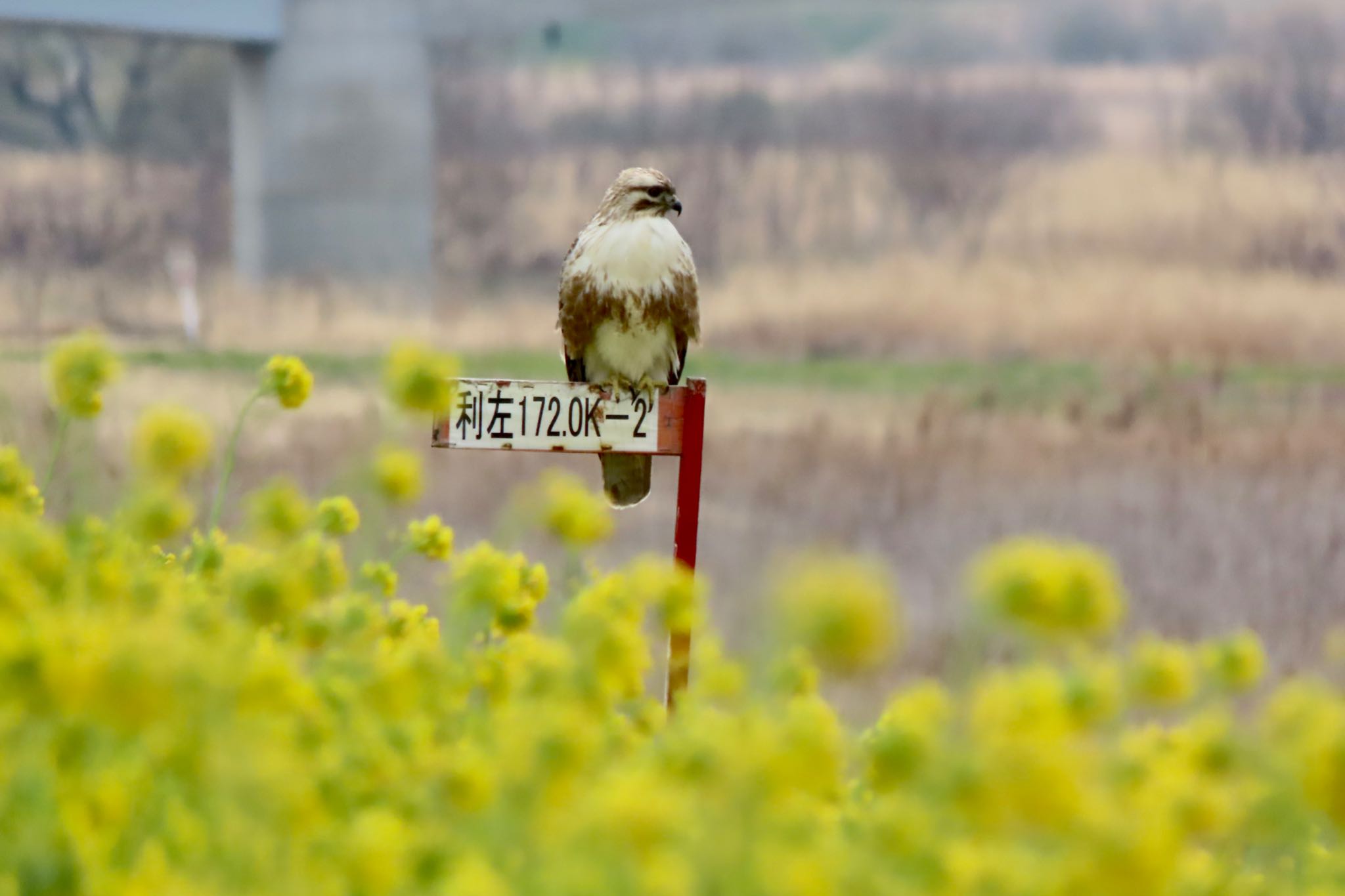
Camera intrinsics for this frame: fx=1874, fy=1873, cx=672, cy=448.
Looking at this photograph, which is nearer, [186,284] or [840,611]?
[840,611]

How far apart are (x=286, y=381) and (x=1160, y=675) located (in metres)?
1.05

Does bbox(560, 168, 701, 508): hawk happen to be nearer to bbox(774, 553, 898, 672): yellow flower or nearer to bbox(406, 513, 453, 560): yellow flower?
bbox(406, 513, 453, 560): yellow flower

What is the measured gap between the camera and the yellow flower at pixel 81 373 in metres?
2.04

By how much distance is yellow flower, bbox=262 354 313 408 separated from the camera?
217 cm

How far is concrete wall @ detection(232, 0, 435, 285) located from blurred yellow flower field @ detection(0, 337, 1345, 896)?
1280 centimetres

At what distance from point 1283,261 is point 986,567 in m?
11.3

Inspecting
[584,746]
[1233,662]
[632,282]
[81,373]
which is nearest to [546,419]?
[632,282]

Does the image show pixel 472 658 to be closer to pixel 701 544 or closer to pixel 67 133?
pixel 701 544

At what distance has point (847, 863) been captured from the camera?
1329 millimetres

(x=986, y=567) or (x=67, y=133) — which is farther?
(x=67, y=133)

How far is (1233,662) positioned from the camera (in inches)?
72.1

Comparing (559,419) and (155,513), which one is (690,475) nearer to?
(559,419)

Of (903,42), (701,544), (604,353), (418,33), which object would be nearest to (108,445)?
(701,544)

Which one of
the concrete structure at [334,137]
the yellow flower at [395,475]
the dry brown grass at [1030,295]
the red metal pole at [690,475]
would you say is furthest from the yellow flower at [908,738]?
the concrete structure at [334,137]
